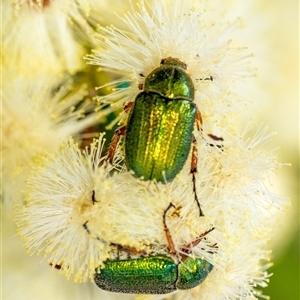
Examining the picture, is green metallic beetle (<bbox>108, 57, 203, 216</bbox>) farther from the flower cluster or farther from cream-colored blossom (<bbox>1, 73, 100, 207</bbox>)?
cream-colored blossom (<bbox>1, 73, 100, 207</bbox>)

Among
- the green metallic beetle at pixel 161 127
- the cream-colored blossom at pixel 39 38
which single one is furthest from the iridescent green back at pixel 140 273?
the cream-colored blossom at pixel 39 38

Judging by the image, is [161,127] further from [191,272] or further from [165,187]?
[191,272]

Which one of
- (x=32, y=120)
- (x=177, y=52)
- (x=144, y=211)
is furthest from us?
(x=32, y=120)

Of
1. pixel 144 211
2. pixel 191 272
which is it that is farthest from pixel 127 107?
pixel 191 272

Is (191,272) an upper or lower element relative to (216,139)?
lower

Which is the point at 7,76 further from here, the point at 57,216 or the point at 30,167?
the point at 57,216

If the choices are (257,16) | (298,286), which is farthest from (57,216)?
(298,286)

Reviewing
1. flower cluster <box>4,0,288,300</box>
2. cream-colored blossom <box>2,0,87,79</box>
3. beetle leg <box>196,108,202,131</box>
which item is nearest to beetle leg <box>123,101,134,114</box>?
flower cluster <box>4,0,288,300</box>
